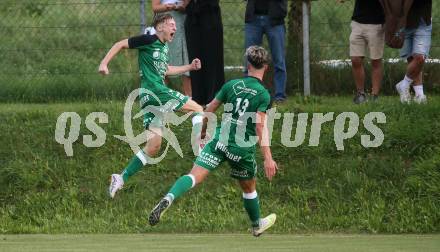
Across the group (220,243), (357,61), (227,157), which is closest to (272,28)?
(357,61)

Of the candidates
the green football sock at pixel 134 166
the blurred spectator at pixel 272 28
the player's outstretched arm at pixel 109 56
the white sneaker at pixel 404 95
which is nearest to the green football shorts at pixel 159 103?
the green football sock at pixel 134 166

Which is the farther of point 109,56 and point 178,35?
point 178,35

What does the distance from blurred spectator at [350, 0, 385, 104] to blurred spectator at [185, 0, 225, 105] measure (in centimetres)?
182

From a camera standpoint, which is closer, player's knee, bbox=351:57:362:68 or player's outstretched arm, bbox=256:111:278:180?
player's outstretched arm, bbox=256:111:278:180

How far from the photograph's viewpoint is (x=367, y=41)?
14461 millimetres

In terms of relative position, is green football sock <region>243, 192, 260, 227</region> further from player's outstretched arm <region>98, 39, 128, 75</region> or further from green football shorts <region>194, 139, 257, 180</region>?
player's outstretched arm <region>98, 39, 128, 75</region>

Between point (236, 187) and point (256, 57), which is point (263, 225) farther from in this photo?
point (236, 187)

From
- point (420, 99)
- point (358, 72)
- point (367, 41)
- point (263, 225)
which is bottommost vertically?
point (263, 225)

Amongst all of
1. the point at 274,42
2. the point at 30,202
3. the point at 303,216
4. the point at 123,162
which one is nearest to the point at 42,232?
the point at 30,202

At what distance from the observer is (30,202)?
13.3m

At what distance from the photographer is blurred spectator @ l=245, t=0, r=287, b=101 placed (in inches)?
565

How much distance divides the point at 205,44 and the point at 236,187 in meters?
2.03

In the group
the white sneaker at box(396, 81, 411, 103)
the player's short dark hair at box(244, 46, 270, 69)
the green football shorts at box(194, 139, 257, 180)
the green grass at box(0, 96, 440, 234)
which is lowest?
the green grass at box(0, 96, 440, 234)

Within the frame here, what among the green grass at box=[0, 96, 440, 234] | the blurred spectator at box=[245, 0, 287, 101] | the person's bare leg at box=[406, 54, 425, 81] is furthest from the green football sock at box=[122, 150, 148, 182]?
the person's bare leg at box=[406, 54, 425, 81]
